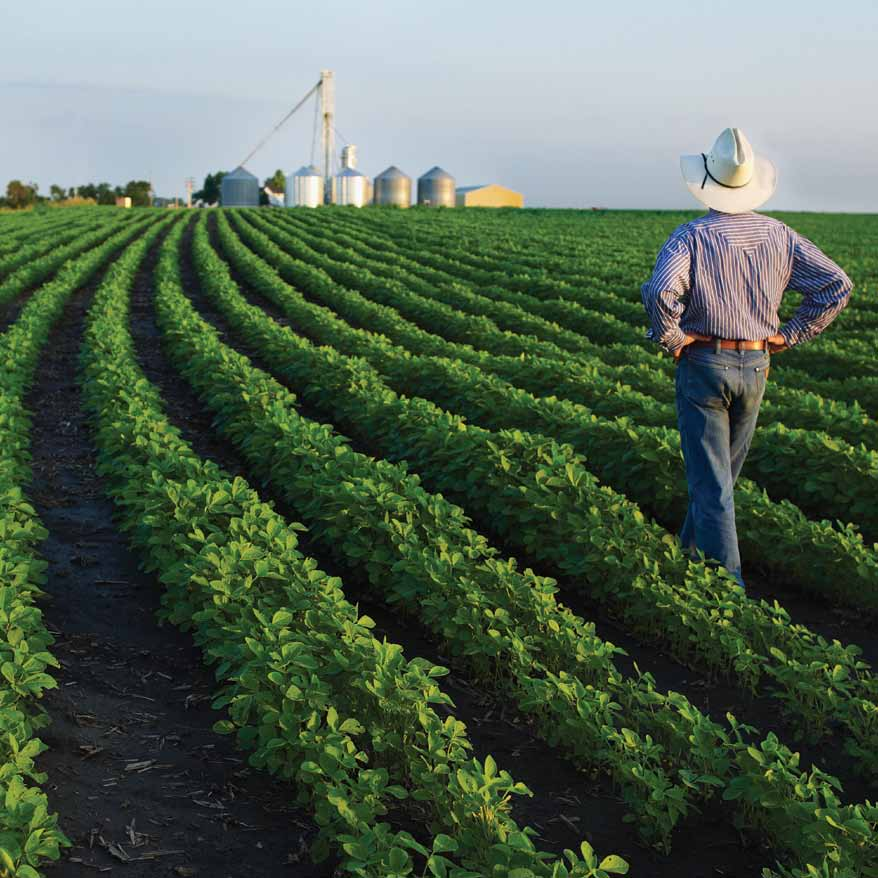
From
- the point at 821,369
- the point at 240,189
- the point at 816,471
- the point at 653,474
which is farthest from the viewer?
the point at 240,189

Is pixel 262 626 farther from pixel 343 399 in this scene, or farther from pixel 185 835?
pixel 343 399

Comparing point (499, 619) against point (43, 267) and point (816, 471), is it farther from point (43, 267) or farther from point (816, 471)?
point (43, 267)

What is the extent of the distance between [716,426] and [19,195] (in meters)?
96.5

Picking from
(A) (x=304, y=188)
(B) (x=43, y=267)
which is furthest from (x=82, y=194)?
(B) (x=43, y=267)

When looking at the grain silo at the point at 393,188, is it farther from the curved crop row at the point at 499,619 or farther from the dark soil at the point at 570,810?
the dark soil at the point at 570,810

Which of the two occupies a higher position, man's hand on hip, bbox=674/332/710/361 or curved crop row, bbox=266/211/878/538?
man's hand on hip, bbox=674/332/710/361

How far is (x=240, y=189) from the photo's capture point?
251 feet

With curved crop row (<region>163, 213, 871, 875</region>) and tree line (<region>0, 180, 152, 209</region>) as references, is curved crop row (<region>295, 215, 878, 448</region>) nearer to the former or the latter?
curved crop row (<region>163, 213, 871, 875</region>)

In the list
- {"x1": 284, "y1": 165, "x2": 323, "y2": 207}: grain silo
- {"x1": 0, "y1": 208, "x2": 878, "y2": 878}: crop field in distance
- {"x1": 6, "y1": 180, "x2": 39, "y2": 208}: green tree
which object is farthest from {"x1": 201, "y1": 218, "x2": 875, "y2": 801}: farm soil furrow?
{"x1": 6, "y1": 180, "x2": 39, "y2": 208}: green tree

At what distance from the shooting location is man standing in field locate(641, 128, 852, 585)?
518 cm

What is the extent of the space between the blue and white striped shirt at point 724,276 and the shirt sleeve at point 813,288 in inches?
1.4

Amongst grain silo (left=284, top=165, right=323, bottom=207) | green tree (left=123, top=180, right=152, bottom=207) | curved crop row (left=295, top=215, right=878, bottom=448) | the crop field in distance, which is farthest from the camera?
green tree (left=123, top=180, right=152, bottom=207)

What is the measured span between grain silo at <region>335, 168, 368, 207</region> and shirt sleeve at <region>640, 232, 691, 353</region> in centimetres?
6979

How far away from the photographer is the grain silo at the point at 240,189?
7638cm
